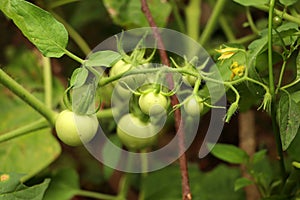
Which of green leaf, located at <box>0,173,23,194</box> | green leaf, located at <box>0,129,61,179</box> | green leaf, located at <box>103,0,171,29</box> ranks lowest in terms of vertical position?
green leaf, located at <box>0,129,61,179</box>

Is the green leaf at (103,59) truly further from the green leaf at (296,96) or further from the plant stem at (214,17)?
the plant stem at (214,17)

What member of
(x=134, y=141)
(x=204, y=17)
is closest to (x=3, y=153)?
(x=134, y=141)

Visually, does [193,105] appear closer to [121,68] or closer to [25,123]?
[121,68]

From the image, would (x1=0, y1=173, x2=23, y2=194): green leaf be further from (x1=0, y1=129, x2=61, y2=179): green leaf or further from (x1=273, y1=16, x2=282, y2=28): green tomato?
(x1=273, y1=16, x2=282, y2=28): green tomato

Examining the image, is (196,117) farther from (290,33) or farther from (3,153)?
(3,153)

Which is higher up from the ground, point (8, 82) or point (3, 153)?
point (8, 82)

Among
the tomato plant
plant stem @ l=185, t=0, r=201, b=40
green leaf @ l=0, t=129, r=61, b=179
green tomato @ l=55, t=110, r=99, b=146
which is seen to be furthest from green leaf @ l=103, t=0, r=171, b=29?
green tomato @ l=55, t=110, r=99, b=146

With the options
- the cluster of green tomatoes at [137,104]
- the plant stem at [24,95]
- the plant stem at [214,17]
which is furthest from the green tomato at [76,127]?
the plant stem at [214,17]
